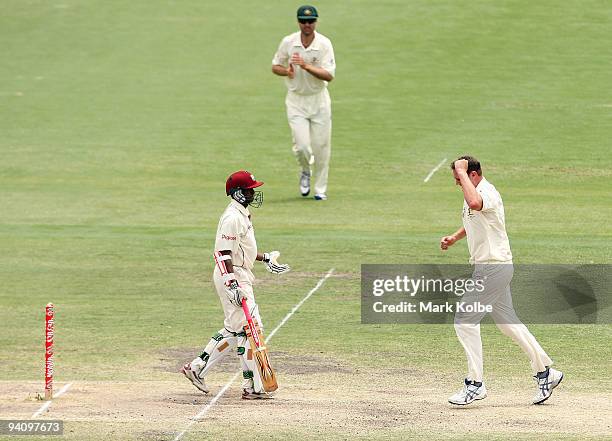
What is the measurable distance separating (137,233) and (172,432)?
10010mm

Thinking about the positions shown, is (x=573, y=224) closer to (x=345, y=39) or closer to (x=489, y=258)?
(x=489, y=258)

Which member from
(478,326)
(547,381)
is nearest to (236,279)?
(478,326)

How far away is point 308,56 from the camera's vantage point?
22766 mm

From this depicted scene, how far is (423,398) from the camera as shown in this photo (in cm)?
1295

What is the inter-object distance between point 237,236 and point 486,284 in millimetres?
2344

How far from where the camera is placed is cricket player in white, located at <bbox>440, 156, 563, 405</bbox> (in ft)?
41.0

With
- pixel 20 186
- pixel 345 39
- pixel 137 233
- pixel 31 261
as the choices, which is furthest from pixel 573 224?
pixel 345 39

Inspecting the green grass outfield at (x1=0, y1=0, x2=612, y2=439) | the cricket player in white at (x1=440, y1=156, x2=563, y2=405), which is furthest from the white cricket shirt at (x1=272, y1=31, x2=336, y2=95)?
the cricket player in white at (x1=440, y1=156, x2=563, y2=405)

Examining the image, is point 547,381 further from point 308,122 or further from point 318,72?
point 308,122

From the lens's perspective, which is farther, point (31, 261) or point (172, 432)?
point (31, 261)

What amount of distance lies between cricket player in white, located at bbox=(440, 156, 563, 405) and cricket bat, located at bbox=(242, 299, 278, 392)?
1.65 m

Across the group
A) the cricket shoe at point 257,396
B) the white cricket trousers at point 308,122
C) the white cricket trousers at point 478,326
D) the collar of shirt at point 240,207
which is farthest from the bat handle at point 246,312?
the white cricket trousers at point 308,122

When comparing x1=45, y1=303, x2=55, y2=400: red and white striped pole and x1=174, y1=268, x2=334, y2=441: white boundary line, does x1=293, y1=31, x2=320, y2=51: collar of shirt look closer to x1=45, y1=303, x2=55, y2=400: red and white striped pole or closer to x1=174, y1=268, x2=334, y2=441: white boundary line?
x1=174, y1=268, x2=334, y2=441: white boundary line

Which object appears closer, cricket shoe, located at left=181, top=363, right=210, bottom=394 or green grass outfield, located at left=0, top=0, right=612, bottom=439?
cricket shoe, located at left=181, top=363, right=210, bottom=394
